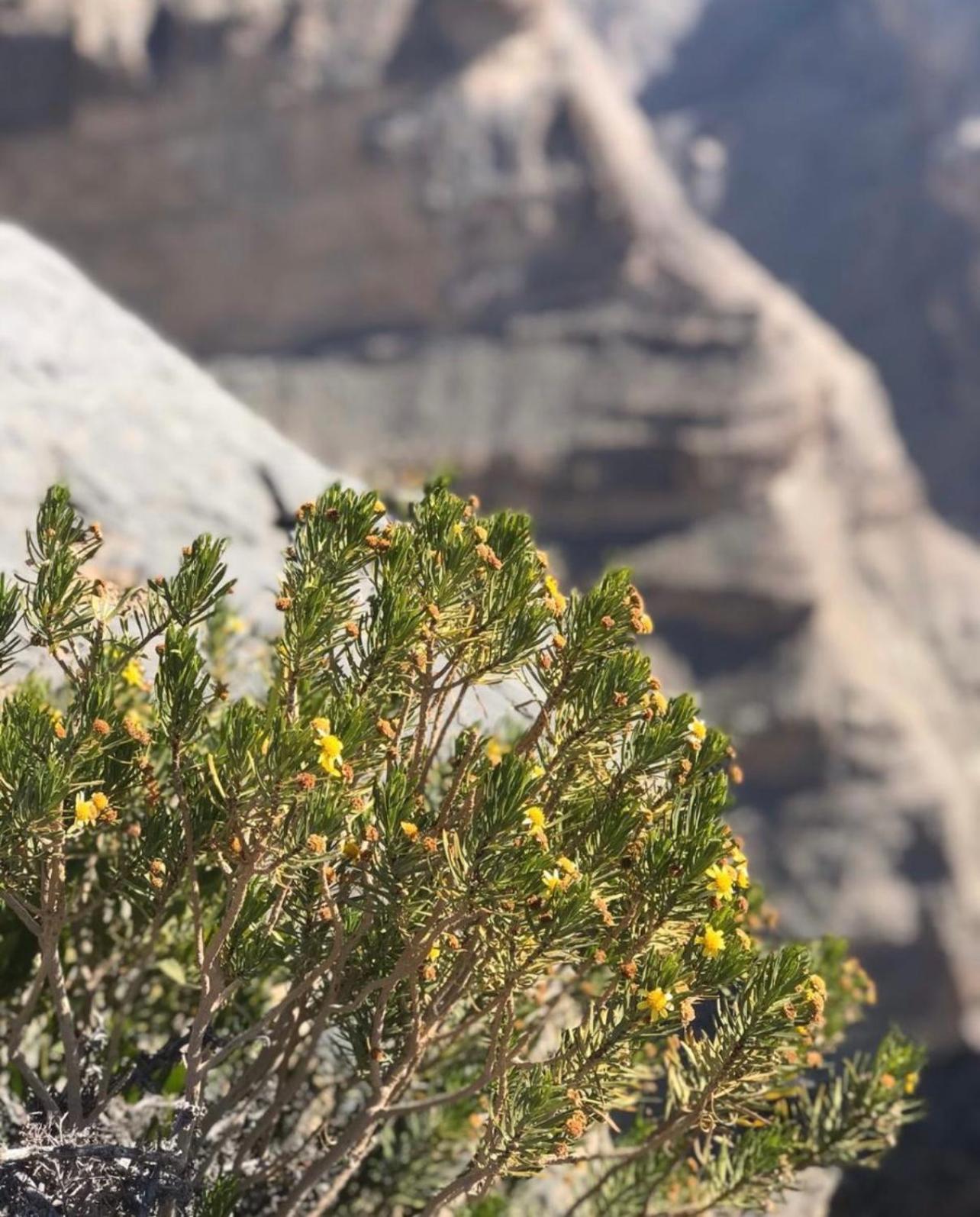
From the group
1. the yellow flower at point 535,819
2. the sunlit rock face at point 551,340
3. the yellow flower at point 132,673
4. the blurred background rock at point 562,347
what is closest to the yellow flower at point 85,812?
the yellow flower at point 132,673

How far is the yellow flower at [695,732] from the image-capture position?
2.12 m

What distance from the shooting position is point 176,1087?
295 cm

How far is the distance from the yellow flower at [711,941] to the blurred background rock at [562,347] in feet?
59.2

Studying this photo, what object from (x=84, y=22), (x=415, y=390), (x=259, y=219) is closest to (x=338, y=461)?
(x=415, y=390)

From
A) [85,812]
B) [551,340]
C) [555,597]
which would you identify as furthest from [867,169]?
[85,812]

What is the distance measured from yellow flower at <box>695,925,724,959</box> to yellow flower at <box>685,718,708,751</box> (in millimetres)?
280

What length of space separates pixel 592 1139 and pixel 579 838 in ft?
4.72

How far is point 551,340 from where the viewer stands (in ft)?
80.3

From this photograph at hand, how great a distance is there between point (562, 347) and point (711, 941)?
22.9m

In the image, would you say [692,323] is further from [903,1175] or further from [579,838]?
[579,838]

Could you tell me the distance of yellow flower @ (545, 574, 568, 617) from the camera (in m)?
2.13

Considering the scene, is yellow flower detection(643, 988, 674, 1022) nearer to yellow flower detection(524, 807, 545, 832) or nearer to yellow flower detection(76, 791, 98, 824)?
yellow flower detection(524, 807, 545, 832)

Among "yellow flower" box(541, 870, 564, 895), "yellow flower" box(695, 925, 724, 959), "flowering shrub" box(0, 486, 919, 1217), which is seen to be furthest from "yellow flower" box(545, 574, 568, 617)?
"yellow flower" box(695, 925, 724, 959)

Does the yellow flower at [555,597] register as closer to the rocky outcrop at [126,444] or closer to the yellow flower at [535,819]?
the yellow flower at [535,819]
